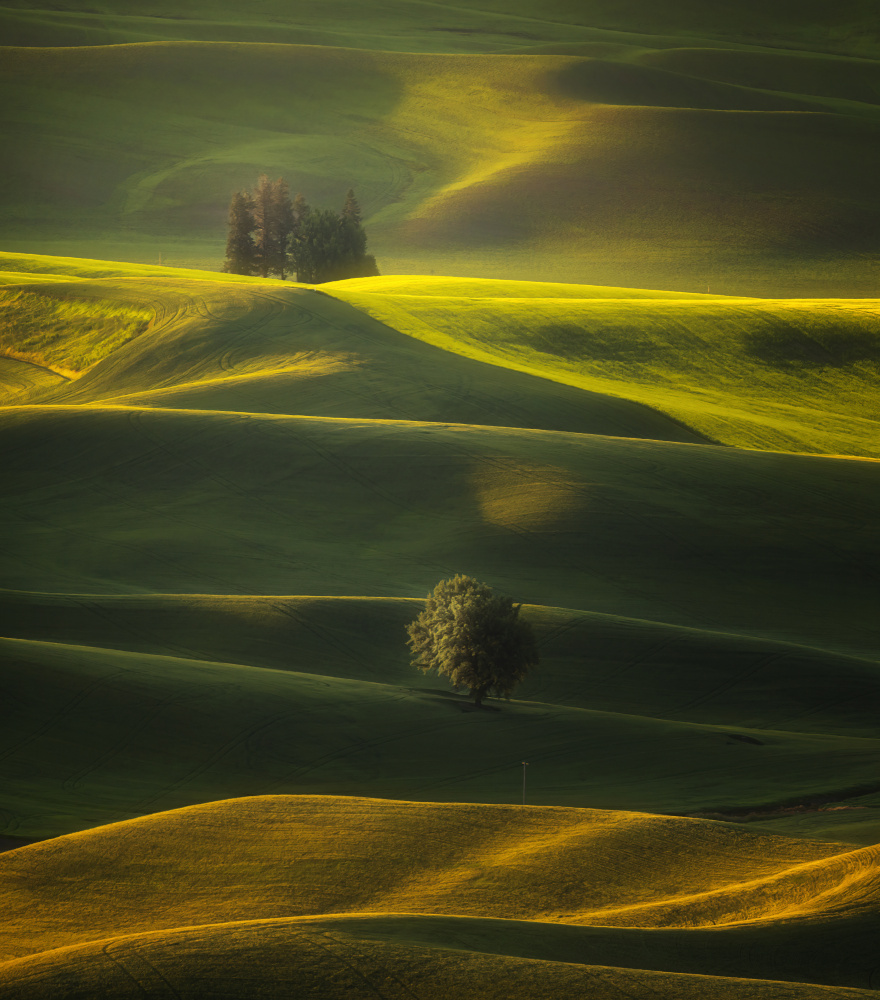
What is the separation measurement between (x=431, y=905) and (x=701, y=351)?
5467 centimetres

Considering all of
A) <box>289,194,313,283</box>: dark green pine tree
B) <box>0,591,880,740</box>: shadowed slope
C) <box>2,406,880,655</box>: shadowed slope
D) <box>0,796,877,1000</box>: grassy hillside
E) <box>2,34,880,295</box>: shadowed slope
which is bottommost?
<box>0,796,877,1000</box>: grassy hillside

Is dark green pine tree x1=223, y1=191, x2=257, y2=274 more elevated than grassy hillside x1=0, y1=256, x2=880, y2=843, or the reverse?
dark green pine tree x1=223, y1=191, x2=257, y2=274

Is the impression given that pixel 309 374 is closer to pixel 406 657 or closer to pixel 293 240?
pixel 406 657

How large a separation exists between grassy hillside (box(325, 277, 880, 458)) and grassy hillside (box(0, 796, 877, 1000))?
126 feet

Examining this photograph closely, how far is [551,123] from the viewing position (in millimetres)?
132375

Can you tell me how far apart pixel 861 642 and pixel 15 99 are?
120238mm

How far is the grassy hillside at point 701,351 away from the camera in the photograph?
191 ft

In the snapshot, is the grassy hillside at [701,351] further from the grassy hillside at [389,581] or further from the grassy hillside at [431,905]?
the grassy hillside at [431,905]

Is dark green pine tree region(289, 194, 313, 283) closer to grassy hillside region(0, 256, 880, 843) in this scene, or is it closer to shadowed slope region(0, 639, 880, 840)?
grassy hillside region(0, 256, 880, 843)

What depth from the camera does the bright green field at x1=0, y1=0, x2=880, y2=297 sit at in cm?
10750

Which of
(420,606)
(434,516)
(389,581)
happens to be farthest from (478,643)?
(434,516)

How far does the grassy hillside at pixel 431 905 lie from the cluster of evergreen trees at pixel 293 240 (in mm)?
75394

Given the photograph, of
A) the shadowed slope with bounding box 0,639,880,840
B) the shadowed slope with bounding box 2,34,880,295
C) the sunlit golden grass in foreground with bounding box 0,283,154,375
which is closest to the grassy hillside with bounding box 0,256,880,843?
the shadowed slope with bounding box 0,639,880,840

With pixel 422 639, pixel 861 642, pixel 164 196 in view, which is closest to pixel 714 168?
pixel 164 196
